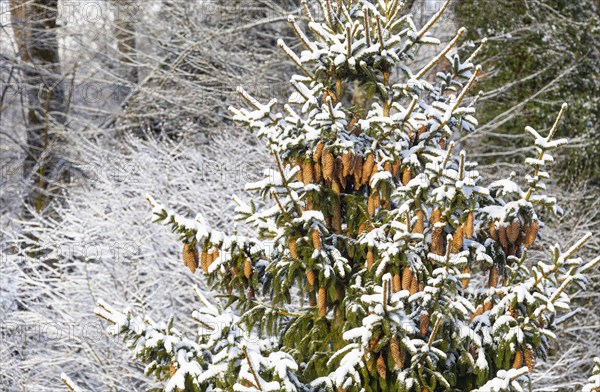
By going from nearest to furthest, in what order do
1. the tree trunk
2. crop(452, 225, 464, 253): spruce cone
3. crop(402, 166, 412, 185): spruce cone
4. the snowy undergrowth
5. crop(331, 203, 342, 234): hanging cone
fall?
crop(452, 225, 464, 253): spruce cone → crop(402, 166, 412, 185): spruce cone → crop(331, 203, 342, 234): hanging cone → the snowy undergrowth → the tree trunk

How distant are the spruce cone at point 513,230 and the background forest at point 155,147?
6.03 m

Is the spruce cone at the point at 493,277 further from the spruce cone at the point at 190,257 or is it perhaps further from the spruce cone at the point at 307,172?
the spruce cone at the point at 190,257

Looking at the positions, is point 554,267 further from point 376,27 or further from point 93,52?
point 93,52

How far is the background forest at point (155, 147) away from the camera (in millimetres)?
10133

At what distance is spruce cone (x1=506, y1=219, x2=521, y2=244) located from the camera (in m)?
4.13

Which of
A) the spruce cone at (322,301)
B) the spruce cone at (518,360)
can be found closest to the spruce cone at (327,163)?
the spruce cone at (322,301)

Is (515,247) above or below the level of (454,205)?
below

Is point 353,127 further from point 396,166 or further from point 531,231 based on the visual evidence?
point 531,231

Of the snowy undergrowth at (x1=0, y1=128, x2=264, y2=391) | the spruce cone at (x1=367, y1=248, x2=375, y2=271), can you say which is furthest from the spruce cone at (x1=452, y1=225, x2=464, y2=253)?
the snowy undergrowth at (x1=0, y1=128, x2=264, y2=391)

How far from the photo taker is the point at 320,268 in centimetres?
440

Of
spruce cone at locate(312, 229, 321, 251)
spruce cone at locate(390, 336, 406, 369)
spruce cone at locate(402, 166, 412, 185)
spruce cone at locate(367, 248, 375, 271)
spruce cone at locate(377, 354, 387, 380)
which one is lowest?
spruce cone at locate(377, 354, 387, 380)

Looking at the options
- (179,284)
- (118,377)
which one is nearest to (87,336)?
(118,377)

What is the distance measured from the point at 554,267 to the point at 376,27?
1.67m

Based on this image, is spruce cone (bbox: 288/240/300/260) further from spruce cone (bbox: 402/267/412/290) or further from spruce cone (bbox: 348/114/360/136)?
spruce cone (bbox: 348/114/360/136)
